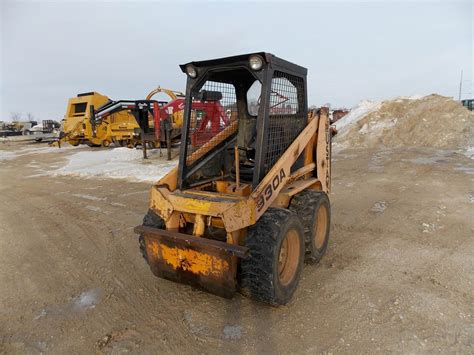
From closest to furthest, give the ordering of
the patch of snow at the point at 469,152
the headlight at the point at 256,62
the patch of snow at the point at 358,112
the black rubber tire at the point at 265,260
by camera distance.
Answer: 1. the black rubber tire at the point at 265,260
2. the headlight at the point at 256,62
3. the patch of snow at the point at 469,152
4. the patch of snow at the point at 358,112

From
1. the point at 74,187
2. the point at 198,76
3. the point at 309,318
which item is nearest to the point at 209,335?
the point at 309,318

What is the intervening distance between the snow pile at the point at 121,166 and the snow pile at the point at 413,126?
807 cm

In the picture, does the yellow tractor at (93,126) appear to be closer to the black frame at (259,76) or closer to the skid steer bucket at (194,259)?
the black frame at (259,76)

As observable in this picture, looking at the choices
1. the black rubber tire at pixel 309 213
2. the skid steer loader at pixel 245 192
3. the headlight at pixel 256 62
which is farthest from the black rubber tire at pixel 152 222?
the headlight at pixel 256 62

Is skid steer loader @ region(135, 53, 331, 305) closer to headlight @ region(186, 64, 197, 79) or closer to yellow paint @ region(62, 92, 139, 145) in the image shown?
headlight @ region(186, 64, 197, 79)

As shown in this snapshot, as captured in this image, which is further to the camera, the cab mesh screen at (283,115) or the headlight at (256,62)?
the cab mesh screen at (283,115)

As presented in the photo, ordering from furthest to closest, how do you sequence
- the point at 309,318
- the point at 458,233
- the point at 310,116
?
1. the point at 458,233
2. the point at 310,116
3. the point at 309,318

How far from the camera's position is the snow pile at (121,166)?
34.9 ft

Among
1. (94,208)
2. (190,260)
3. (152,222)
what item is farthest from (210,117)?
(94,208)

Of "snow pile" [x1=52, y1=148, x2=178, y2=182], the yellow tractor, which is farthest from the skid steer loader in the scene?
the yellow tractor

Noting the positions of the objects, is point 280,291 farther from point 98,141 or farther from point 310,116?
point 98,141

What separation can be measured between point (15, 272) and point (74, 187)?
5.32 m

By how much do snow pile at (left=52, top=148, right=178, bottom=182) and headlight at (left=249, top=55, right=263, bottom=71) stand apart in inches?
272

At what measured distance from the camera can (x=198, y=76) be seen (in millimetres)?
3619
